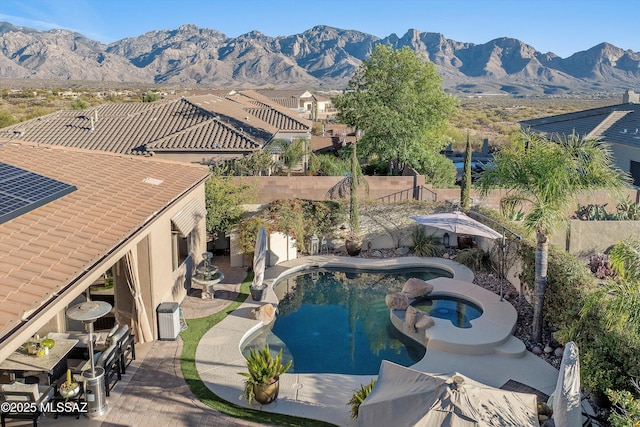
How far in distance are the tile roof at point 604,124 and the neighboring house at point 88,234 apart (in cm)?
2688

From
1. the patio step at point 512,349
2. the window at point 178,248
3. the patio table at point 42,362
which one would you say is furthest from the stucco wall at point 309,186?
the patio table at point 42,362

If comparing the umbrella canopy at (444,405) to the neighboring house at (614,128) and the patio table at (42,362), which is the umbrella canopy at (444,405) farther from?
the neighboring house at (614,128)

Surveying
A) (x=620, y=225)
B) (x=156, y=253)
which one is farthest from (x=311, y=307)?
(x=620, y=225)

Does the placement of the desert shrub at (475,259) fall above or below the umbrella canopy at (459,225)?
below

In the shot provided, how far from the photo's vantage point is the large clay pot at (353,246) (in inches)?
979

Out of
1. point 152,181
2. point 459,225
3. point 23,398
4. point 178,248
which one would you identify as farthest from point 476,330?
point 23,398

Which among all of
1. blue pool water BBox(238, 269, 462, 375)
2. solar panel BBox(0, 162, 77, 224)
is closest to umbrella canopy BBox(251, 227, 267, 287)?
blue pool water BBox(238, 269, 462, 375)

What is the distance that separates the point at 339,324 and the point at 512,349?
18.7ft

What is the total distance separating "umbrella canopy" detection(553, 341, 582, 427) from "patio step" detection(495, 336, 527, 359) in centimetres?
483

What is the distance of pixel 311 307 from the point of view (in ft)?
66.3

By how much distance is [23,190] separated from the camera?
12961mm

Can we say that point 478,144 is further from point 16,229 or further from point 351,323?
point 16,229

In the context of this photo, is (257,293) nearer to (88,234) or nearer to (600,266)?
(88,234)

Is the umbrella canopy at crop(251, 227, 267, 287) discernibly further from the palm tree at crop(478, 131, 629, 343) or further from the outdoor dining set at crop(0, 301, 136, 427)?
the palm tree at crop(478, 131, 629, 343)
